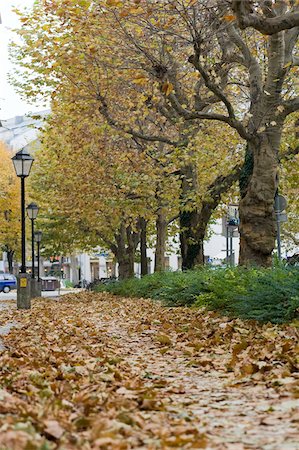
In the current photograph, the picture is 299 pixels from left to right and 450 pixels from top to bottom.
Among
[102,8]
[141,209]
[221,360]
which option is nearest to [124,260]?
[141,209]

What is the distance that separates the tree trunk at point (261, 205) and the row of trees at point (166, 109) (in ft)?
0.08

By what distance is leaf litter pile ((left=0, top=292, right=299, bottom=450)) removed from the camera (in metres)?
4.30

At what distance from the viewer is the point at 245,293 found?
486 inches

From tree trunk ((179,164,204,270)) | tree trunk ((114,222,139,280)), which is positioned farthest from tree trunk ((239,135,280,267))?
tree trunk ((114,222,139,280))

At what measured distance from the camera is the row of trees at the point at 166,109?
629 inches

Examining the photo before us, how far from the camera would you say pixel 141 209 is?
95.1ft

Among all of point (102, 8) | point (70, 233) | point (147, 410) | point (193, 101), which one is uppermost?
point (102, 8)

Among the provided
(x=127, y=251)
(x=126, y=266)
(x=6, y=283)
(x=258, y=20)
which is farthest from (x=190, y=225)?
(x=6, y=283)

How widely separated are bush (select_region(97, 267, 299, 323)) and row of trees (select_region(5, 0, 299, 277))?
A: 1.65m

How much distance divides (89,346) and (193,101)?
13807 mm

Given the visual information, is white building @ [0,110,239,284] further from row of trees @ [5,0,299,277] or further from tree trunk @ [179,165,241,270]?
tree trunk @ [179,165,241,270]

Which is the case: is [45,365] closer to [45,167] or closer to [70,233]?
[45,167]

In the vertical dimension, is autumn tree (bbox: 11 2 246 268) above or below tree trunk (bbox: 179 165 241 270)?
above

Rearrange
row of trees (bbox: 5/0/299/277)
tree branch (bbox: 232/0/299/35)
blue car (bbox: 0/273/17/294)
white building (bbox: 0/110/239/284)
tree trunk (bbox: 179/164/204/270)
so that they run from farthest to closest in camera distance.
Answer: white building (bbox: 0/110/239/284) < blue car (bbox: 0/273/17/294) < tree trunk (bbox: 179/164/204/270) < row of trees (bbox: 5/0/299/277) < tree branch (bbox: 232/0/299/35)
